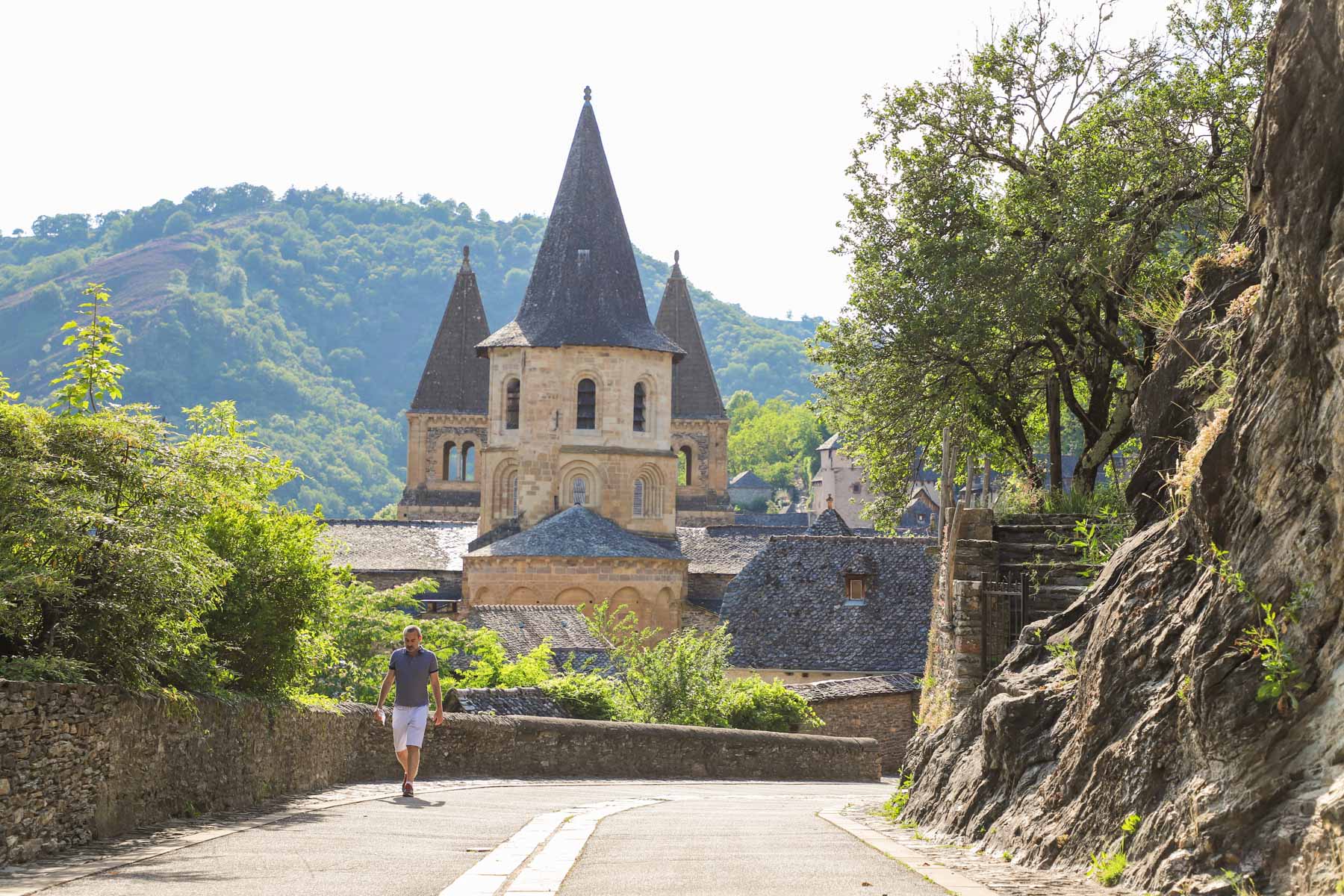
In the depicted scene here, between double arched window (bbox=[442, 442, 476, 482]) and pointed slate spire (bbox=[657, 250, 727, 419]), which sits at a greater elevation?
pointed slate spire (bbox=[657, 250, 727, 419])

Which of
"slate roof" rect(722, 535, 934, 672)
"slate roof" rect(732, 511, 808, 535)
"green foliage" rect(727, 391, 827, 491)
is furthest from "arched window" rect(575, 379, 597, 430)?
"green foliage" rect(727, 391, 827, 491)

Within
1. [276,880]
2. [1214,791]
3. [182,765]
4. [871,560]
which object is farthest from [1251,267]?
[871,560]

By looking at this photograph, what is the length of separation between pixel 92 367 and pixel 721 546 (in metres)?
50.9

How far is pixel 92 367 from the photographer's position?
11938 mm

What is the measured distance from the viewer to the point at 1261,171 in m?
9.02

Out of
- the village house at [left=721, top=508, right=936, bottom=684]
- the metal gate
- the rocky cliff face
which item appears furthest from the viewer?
the village house at [left=721, top=508, right=936, bottom=684]

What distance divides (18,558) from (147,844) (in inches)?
75.3

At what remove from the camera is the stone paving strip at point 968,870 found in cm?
807

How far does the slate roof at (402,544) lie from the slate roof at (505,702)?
3866cm

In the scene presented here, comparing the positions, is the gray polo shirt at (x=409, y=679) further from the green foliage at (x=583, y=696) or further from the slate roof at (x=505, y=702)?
the green foliage at (x=583, y=696)

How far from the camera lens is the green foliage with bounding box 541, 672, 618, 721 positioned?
23.4m

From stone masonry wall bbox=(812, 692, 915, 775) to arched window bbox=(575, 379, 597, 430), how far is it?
2275 centimetres

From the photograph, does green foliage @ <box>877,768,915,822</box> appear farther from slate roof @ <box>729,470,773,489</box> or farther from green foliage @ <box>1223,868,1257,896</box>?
slate roof @ <box>729,470,773,489</box>

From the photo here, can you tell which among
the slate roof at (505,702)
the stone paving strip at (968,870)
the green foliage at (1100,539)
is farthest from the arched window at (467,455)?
the stone paving strip at (968,870)
